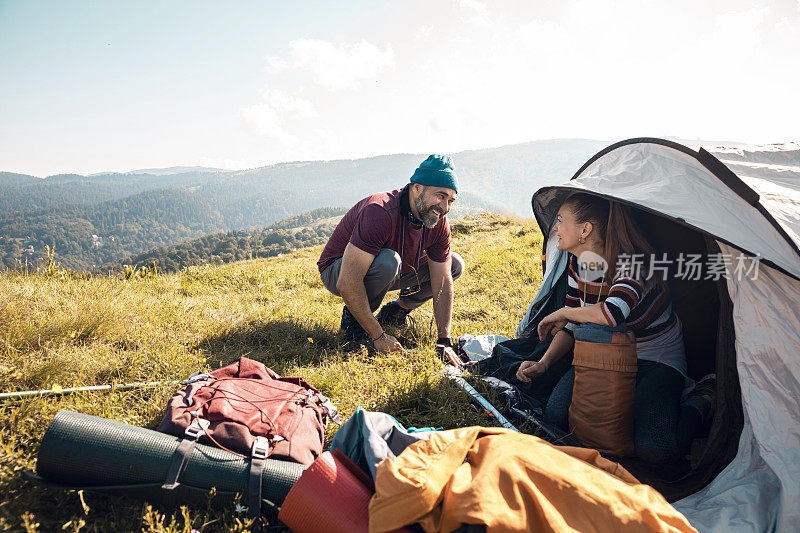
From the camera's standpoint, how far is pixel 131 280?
19.1 feet

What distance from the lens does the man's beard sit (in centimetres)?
391

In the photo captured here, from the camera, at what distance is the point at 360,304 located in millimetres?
3916

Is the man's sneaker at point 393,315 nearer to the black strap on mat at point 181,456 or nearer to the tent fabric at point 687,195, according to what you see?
the tent fabric at point 687,195

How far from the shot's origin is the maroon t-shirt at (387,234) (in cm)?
389

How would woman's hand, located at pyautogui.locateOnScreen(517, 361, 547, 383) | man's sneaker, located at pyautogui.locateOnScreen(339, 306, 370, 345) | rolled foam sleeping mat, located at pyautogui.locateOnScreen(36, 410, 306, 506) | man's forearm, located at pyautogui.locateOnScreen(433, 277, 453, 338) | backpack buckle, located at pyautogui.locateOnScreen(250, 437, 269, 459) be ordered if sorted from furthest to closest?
man's sneaker, located at pyautogui.locateOnScreen(339, 306, 370, 345) < man's forearm, located at pyautogui.locateOnScreen(433, 277, 453, 338) < woman's hand, located at pyautogui.locateOnScreen(517, 361, 547, 383) < backpack buckle, located at pyautogui.locateOnScreen(250, 437, 269, 459) < rolled foam sleeping mat, located at pyautogui.locateOnScreen(36, 410, 306, 506)

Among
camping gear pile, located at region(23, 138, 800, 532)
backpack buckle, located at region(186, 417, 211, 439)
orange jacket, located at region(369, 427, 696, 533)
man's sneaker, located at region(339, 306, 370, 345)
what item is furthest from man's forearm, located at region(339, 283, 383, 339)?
orange jacket, located at region(369, 427, 696, 533)

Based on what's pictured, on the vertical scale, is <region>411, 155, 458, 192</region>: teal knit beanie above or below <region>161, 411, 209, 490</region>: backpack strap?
above

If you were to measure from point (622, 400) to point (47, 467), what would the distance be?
3362mm

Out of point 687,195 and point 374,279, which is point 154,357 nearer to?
point 374,279

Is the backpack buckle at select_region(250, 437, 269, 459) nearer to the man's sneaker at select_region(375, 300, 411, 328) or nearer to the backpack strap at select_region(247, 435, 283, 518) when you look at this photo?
the backpack strap at select_region(247, 435, 283, 518)

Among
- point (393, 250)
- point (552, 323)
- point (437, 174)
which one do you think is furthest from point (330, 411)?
point (437, 174)

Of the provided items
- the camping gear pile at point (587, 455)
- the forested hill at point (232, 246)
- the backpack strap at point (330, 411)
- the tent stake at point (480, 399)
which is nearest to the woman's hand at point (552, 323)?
the camping gear pile at point (587, 455)

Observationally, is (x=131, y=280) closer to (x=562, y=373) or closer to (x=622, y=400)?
(x=562, y=373)

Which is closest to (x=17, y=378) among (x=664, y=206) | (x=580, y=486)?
(x=580, y=486)
